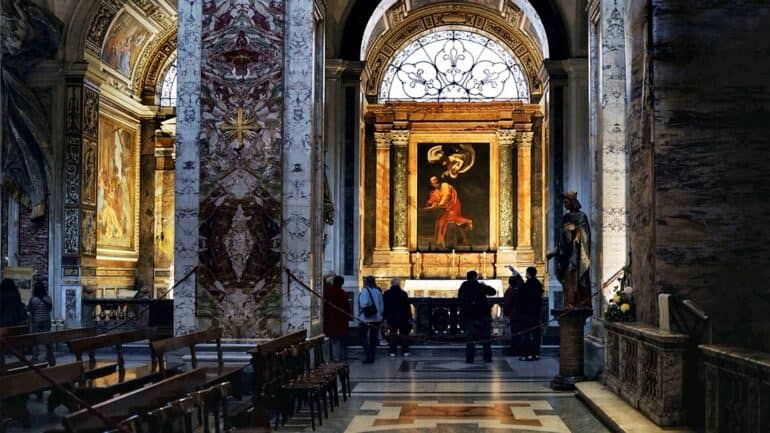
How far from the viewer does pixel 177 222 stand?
493 inches

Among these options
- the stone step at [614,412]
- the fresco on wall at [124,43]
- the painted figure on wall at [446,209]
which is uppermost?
the fresco on wall at [124,43]

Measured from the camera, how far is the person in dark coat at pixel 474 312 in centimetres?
1622

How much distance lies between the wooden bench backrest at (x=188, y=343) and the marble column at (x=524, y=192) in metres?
13.8

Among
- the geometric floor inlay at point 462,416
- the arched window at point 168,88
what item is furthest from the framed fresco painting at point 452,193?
the geometric floor inlay at point 462,416

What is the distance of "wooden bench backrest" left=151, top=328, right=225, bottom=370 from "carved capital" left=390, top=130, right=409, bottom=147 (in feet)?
44.9

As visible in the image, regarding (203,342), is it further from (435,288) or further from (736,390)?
(435,288)

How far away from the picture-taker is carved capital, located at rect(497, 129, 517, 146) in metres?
25.0

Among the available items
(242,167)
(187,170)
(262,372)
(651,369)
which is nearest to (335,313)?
(242,167)

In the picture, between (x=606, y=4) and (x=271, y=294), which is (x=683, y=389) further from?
(x=606, y=4)

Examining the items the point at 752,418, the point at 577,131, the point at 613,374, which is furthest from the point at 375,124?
the point at 752,418

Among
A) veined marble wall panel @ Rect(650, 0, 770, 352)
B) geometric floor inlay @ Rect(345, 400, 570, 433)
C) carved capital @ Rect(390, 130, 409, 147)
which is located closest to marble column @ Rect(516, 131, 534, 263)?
carved capital @ Rect(390, 130, 409, 147)

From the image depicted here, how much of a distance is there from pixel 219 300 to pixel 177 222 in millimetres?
1095

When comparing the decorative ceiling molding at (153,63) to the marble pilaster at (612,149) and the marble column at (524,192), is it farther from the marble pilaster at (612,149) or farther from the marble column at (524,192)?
the marble pilaster at (612,149)

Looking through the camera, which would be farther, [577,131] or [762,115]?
[577,131]
